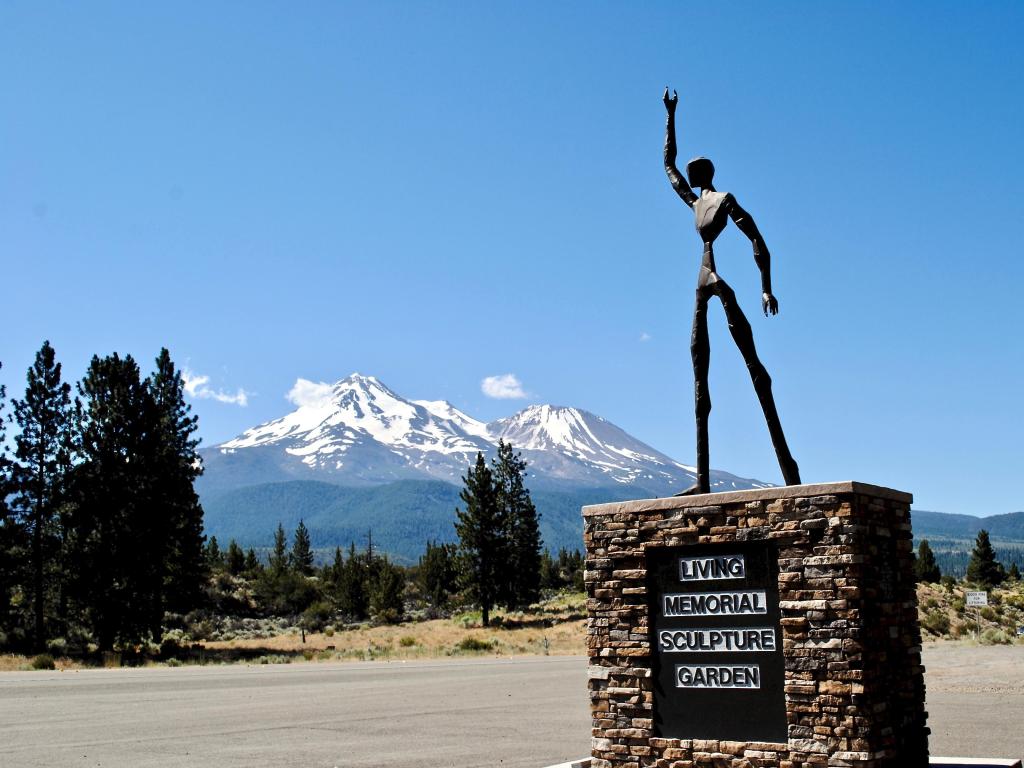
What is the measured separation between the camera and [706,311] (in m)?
10.2

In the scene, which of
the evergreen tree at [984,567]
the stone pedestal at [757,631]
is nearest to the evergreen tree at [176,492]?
the stone pedestal at [757,631]

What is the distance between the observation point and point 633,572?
9.35 metres

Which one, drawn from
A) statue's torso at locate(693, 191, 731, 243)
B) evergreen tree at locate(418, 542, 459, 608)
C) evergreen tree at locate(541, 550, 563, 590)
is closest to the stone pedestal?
statue's torso at locate(693, 191, 731, 243)

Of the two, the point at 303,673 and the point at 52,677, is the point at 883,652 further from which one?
the point at 52,677

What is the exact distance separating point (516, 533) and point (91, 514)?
28.1 m

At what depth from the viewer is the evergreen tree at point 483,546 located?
193ft

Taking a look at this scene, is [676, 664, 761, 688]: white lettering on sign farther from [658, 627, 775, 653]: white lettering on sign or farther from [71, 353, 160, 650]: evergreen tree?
[71, 353, 160, 650]: evergreen tree

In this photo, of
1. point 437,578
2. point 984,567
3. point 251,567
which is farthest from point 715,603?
point 251,567

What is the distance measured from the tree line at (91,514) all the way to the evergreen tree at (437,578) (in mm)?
34291

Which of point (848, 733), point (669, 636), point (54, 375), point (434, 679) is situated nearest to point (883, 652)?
point (848, 733)

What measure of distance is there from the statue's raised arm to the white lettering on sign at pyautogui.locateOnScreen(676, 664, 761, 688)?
470cm

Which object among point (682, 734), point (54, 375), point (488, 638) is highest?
point (54, 375)

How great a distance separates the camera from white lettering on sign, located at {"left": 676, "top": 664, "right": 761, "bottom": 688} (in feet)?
28.3

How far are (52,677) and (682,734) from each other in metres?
23.1
